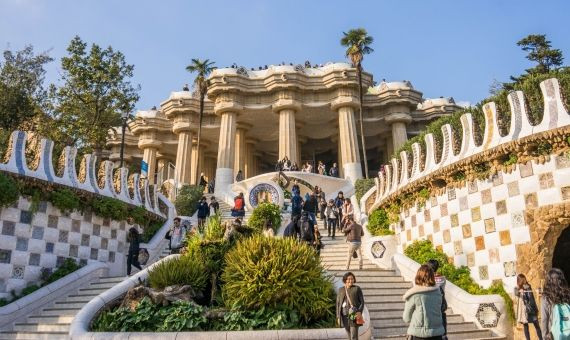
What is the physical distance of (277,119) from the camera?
38656 millimetres

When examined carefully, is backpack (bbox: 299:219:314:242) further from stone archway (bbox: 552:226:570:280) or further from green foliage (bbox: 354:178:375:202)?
green foliage (bbox: 354:178:375:202)

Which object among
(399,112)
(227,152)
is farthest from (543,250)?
(399,112)

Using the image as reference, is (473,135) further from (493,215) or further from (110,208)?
(110,208)

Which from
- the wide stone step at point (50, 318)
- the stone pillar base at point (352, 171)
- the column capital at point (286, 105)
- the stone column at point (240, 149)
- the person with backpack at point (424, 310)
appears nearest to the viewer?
the person with backpack at point (424, 310)

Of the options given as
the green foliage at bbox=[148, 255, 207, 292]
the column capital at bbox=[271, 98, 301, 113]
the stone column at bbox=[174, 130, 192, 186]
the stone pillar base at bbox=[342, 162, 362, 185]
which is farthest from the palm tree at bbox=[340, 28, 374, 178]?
the green foliage at bbox=[148, 255, 207, 292]

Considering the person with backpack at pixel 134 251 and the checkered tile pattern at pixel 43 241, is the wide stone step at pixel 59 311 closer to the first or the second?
the checkered tile pattern at pixel 43 241

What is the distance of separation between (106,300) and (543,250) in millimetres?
9143

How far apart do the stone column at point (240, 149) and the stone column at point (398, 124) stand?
12481mm

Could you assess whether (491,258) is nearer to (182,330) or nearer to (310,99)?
(182,330)

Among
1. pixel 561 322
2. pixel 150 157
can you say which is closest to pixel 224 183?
pixel 150 157

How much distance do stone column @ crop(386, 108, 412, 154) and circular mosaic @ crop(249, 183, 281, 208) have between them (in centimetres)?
1761

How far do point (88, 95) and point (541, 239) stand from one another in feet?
76.8

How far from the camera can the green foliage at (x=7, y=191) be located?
11156mm

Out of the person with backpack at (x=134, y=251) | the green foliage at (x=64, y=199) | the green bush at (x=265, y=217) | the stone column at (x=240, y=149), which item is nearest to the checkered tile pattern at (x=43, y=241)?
the green foliage at (x=64, y=199)
